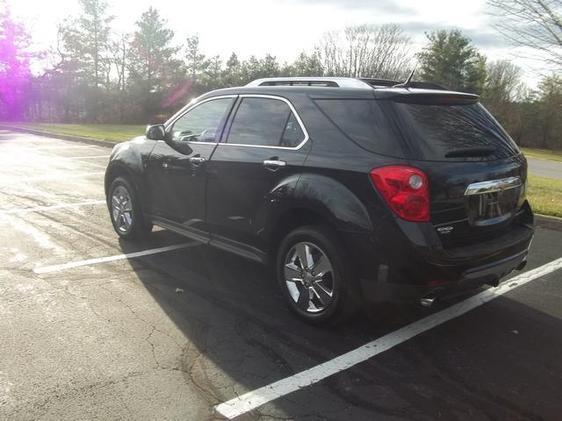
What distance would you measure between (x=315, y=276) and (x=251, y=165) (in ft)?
3.58

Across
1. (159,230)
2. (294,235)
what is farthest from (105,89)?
(294,235)

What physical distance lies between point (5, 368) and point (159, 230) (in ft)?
11.4

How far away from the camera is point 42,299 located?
4492mm

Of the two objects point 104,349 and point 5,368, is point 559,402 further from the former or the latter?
point 5,368

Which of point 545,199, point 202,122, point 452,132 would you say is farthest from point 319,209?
point 545,199

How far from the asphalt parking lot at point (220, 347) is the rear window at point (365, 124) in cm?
141

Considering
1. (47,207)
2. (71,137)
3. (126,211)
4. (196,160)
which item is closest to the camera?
(196,160)

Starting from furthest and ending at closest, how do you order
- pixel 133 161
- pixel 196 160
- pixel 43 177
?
pixel 43 177 → pixel 133 161 → pixel 196 160

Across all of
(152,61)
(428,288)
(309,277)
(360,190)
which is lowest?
(309,277)

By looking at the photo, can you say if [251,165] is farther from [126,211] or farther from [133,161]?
[126,211]

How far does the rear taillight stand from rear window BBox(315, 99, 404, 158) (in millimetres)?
152

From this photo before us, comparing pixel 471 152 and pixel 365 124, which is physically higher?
pixel 365 124

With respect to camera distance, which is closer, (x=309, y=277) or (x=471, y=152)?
(x=471, y=152)

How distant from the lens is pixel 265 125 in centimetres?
456
